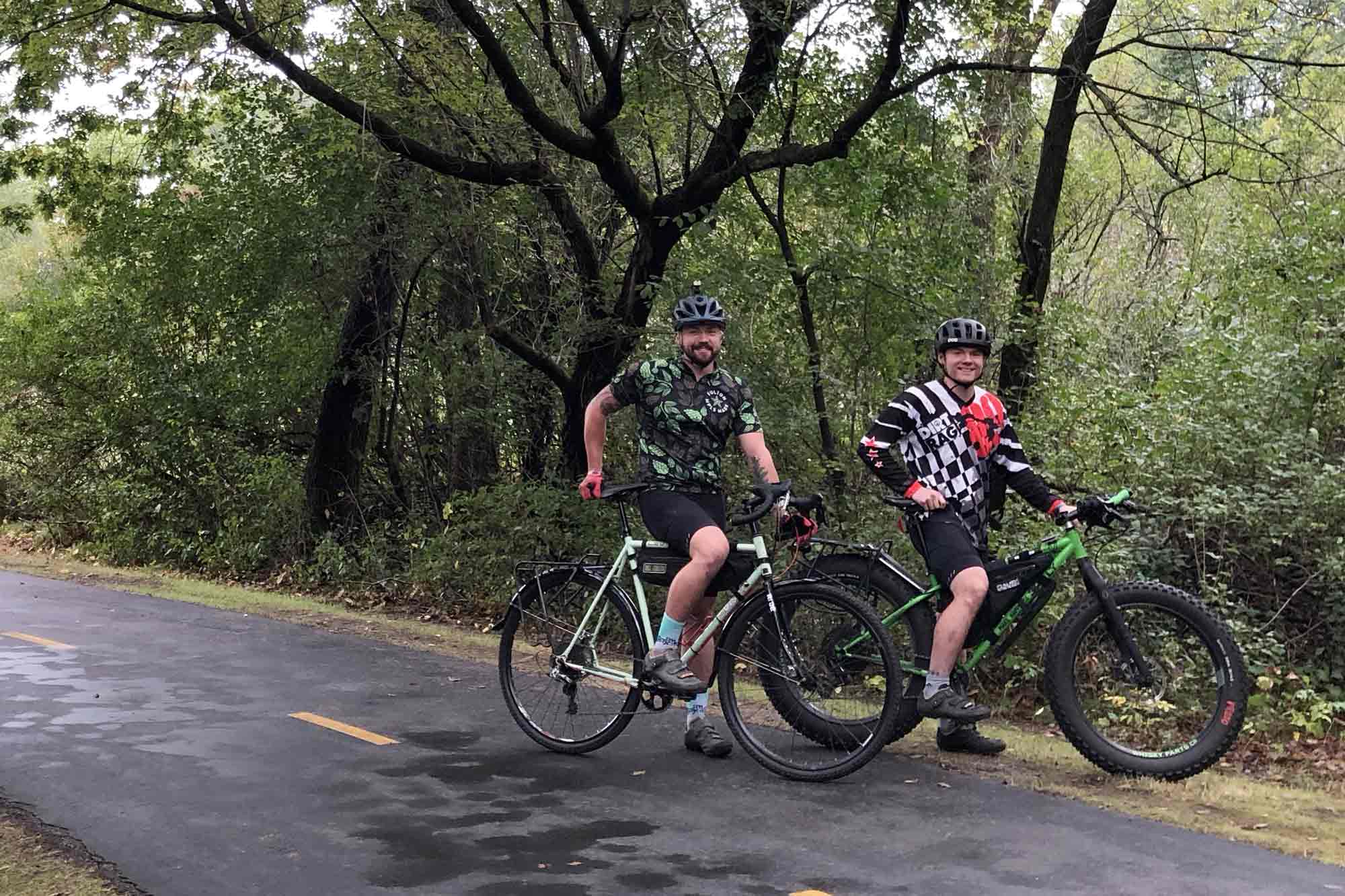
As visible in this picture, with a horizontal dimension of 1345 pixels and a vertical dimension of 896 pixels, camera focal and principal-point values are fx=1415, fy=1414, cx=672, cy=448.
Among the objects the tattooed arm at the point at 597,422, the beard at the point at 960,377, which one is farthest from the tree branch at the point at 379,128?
the beard at the point at 960,377

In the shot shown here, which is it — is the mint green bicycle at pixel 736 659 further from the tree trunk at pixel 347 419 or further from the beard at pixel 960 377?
the tree trunk at pixel 347 419

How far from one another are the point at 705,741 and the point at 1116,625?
2.15m

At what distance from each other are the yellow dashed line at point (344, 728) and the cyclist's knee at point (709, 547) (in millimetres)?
2130

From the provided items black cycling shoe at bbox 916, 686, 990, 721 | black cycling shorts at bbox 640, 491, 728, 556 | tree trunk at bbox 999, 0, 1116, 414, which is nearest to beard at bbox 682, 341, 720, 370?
black cycling shorts at bbox 640, 491, 728, 556

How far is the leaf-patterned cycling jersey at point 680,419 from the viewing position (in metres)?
7.20

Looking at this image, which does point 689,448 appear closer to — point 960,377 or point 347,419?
point 960,377

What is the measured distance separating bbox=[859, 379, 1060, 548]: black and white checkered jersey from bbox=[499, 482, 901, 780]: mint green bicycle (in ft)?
2.14

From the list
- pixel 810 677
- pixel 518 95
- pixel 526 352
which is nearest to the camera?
pixel 810 677

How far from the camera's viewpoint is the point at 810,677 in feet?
22.5

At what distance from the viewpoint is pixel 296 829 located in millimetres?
5969

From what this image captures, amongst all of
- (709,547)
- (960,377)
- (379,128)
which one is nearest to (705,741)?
(709,547)

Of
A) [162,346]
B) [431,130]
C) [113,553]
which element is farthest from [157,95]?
[113,553]

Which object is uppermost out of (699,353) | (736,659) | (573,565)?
(699,353)

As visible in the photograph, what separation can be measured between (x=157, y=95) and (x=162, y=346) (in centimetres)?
402
